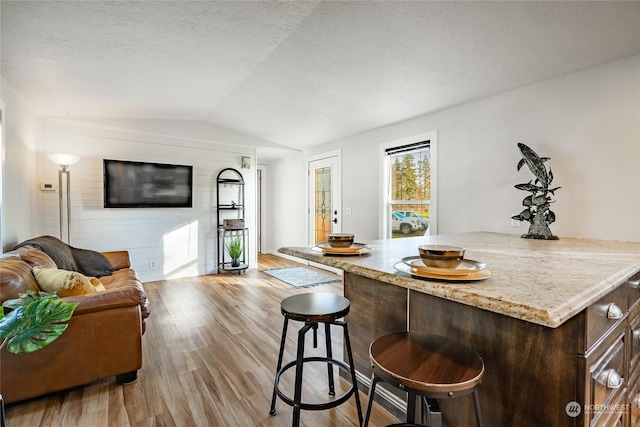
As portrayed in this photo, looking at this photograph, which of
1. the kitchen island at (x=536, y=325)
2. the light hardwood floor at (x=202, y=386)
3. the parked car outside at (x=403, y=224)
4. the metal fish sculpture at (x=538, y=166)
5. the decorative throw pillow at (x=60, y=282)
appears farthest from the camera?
the parked car outside at (x=403, y=224)

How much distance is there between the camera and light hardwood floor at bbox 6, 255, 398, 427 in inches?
64.9

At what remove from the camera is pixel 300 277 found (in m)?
4.84

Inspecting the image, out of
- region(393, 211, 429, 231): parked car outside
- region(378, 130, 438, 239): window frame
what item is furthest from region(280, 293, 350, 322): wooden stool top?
region(393, 211, 429, 231): parked car outside

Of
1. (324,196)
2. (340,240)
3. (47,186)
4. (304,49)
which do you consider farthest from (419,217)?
(47,186)

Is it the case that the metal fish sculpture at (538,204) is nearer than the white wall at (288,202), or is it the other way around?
the metal fish sculpture at (538,204)

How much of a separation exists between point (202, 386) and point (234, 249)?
11.0ft

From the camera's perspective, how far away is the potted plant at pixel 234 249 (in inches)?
203

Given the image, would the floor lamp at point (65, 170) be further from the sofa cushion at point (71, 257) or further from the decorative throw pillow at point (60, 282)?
the decorative throw pillow at point (60, 282)

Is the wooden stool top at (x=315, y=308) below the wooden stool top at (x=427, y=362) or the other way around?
below

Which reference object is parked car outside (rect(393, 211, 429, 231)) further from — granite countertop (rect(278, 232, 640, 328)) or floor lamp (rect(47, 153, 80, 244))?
floor lamp (rect(47, 153, 80, 244))

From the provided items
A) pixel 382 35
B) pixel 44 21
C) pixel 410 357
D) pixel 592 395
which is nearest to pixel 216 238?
pixel 44 21

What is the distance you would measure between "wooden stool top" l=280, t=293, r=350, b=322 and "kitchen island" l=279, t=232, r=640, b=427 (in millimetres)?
273

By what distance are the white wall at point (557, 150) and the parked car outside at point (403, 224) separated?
17.6 inches

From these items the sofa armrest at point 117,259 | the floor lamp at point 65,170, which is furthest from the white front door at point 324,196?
the floor lamp at point 65,170
